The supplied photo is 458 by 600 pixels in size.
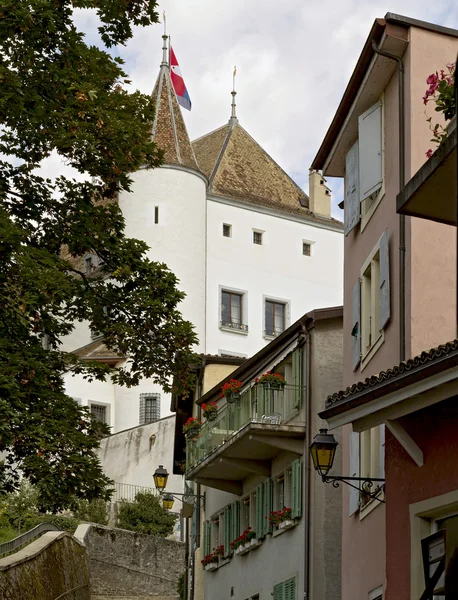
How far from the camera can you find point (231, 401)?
1190 inches

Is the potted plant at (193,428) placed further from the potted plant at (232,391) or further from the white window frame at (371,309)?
the white window frame at (371,309)

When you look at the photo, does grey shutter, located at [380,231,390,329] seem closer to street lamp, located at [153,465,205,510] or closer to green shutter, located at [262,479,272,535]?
green shutter, located at [262,479,272,535]

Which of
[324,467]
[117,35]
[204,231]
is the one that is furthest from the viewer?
[204,231]

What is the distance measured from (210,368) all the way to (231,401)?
9.08m

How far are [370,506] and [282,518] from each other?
9.15 meters

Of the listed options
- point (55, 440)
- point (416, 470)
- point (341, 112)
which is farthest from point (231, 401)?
point (416, 470)

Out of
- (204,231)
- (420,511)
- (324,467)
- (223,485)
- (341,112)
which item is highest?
(204,231)

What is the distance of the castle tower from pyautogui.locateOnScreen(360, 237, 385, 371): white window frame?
4886cm

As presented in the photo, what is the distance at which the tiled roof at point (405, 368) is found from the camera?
11.9 meters

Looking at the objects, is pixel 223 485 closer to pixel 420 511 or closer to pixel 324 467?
pixel 324 467

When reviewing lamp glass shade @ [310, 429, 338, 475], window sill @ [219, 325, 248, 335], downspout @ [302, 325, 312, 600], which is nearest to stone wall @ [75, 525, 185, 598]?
downspout @ [302, 325, 312, 600]

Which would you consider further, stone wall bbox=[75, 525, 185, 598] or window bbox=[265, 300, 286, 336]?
window bbox=[265, 300, 286, 336]

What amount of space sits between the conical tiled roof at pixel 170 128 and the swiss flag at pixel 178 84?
0.49 metres

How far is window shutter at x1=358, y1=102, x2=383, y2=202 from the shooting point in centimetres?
2159
